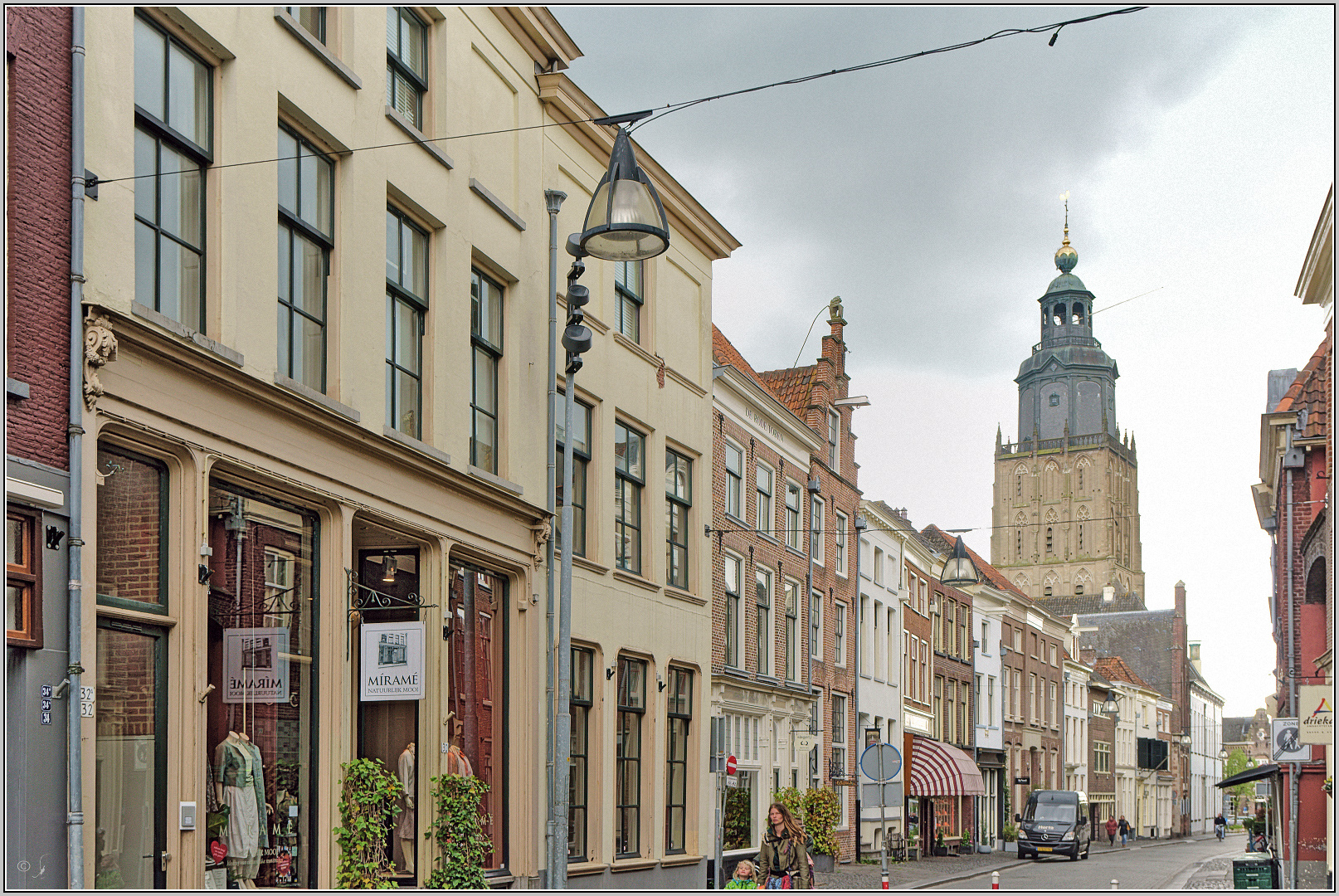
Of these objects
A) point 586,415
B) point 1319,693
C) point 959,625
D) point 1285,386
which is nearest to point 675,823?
point 586,415

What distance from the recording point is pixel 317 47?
1480 centimetres

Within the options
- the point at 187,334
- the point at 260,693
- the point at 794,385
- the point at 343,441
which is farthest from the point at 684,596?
the point at 794,385

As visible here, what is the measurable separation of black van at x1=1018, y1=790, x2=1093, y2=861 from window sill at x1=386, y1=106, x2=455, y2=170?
1672 inches

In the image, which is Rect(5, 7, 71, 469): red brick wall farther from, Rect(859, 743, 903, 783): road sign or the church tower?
the church tower

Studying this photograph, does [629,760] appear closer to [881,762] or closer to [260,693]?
[881,762]

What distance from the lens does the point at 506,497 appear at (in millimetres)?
18547

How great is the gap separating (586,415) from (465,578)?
470 cm

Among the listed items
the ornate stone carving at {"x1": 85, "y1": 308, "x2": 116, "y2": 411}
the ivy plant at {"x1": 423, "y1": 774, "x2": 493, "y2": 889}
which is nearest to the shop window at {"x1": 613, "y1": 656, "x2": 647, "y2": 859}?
the ivy plant at {"x1": 423, "y1": 774, "x2": 493, "y2": 889}

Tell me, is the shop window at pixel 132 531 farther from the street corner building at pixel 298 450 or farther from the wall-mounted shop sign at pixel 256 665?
the wall-mounted shop sign at pixel 256 665

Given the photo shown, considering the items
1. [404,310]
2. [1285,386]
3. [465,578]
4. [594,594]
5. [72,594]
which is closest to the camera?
[72,594]

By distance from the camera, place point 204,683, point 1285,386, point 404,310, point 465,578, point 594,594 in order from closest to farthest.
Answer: point 204,683 → point 404,310 → point 465,578 → point 594,594 → point 1285,386

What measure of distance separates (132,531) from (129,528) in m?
0.05

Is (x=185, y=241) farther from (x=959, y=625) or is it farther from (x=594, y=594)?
(x=959, y=625)

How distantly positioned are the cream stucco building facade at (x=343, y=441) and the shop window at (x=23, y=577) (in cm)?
54
